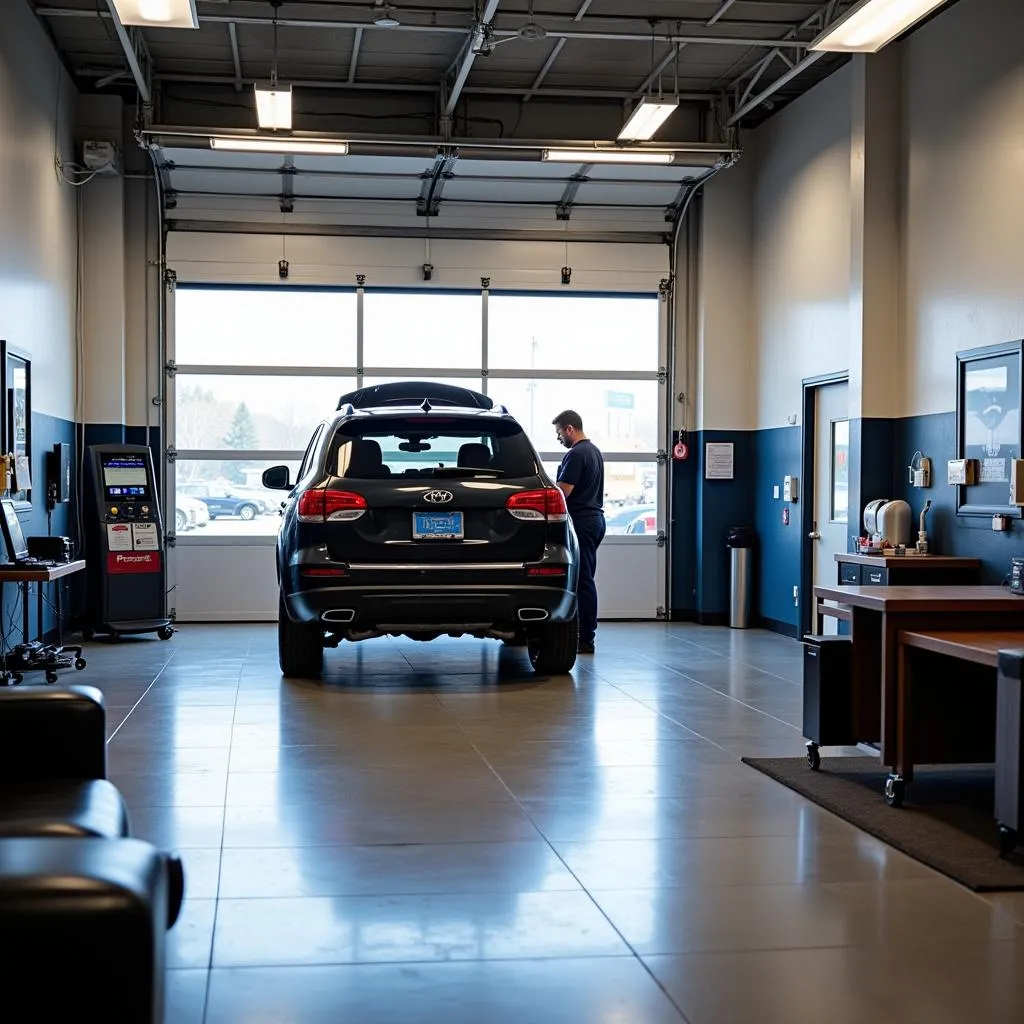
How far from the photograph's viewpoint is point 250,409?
511 inches

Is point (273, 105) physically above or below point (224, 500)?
above

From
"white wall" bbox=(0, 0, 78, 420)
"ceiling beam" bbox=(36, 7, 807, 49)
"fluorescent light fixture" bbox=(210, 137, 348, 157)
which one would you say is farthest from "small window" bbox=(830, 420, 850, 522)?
"white wall" bbox=(0, 0, 78, 420)

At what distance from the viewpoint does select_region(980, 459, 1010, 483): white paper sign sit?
8.11 meters

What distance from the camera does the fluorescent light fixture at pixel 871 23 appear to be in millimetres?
7566

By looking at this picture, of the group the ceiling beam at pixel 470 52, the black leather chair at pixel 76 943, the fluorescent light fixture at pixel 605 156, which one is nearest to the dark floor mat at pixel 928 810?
the black leather chair at pixel 76 943

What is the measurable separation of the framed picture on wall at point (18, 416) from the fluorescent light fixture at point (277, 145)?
262 centimetres

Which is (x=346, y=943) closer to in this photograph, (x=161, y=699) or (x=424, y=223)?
(x=161, y=699)

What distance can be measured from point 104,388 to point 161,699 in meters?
5.21

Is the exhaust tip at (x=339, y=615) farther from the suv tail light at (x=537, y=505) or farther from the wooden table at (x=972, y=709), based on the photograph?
the wooden table at (x=972, y=709)

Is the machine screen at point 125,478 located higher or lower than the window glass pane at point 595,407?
lower

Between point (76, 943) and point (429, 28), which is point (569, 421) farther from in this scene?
point (76, 943)

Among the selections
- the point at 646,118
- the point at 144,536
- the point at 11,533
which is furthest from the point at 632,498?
the point at 11,533

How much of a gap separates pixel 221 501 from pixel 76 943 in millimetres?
11379

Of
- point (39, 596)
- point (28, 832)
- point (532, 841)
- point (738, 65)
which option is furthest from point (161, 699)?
point (738, 65)
